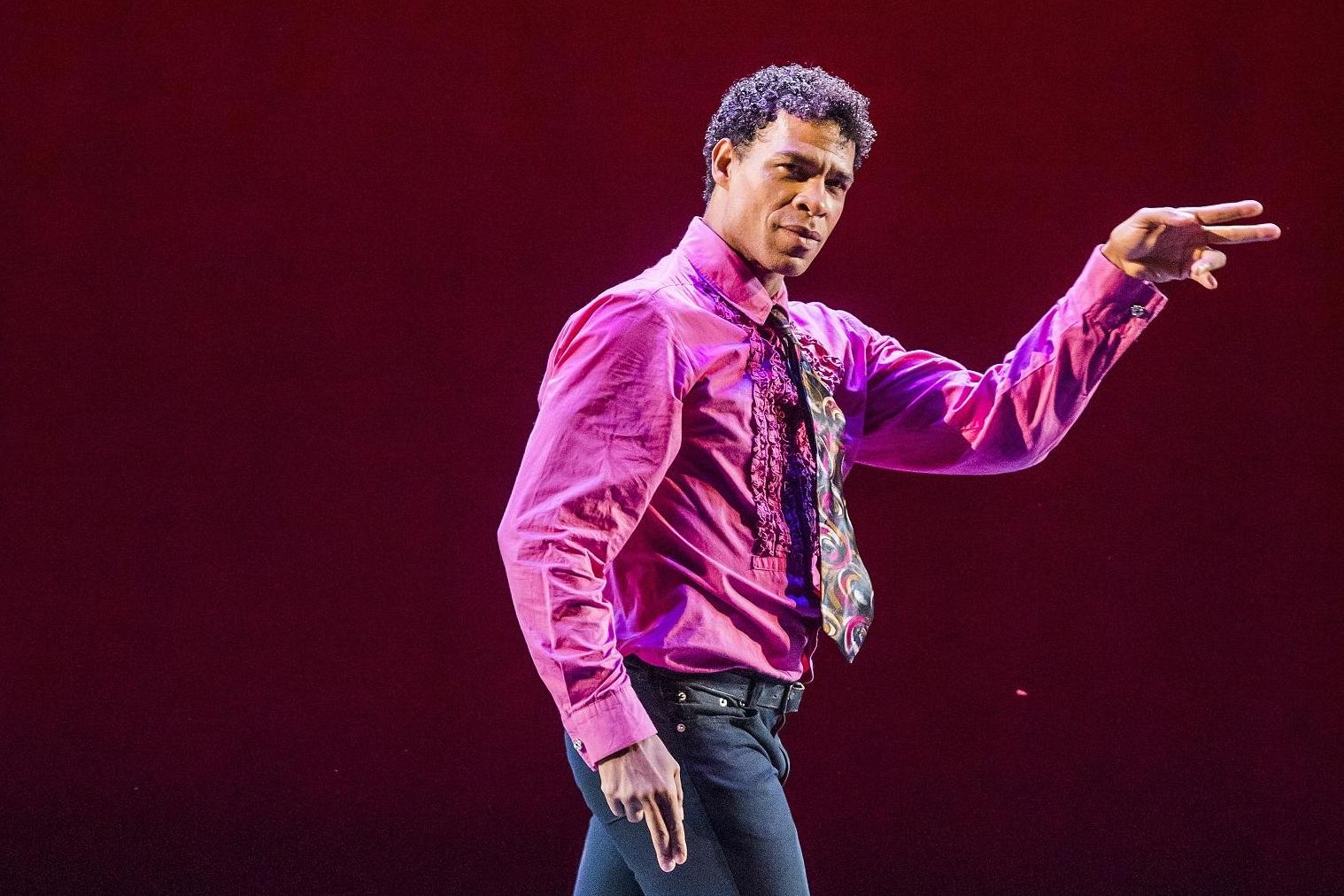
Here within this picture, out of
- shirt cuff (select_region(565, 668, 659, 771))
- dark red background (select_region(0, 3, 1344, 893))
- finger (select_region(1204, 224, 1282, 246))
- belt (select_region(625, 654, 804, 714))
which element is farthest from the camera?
dark red background (select_region(0, 3, 1344, 893))

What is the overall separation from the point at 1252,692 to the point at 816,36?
4.75 feet

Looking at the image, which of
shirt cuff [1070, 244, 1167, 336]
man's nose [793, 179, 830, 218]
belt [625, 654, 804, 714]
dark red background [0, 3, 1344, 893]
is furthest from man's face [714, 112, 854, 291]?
dark red background [0, 3, 1344, 893]

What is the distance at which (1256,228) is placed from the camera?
1276 mm

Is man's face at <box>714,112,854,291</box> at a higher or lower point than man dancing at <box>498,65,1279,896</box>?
higher

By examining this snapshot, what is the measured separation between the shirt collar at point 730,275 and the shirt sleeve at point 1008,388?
0.27 metres

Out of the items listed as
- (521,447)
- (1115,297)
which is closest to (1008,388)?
(1115,297)

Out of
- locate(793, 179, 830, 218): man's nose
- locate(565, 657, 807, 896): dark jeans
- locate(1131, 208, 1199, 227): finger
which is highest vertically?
locate(1131, 208, 1199, 227): finger

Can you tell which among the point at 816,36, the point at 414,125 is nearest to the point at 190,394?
the point at 414,125

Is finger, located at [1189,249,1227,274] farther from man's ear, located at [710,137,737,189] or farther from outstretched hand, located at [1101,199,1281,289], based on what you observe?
man's ear, located at [710,137,737,189]

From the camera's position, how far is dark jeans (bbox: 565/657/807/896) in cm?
111

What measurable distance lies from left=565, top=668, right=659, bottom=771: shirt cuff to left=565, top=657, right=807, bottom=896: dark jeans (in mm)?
67

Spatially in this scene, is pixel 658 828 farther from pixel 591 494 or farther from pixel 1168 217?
pixel 1168 217

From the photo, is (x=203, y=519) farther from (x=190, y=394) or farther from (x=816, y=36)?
(x=816, y=36)

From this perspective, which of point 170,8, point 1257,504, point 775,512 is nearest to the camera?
point 775,512
